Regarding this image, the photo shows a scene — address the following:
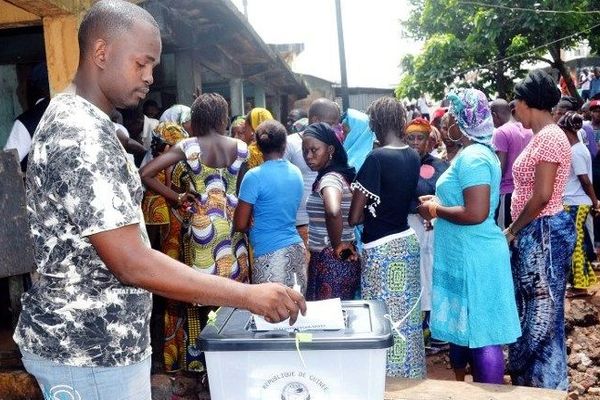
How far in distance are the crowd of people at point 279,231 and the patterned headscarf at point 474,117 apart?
0.01m

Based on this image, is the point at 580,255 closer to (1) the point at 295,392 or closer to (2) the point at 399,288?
(2) the point at 399,288

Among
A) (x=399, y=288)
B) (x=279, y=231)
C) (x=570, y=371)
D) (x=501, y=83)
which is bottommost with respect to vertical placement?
(x=570, y=371)

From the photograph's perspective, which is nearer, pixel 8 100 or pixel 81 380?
pixel 81 380

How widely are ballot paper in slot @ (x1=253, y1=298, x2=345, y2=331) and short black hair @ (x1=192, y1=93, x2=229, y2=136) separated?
86.4 inches

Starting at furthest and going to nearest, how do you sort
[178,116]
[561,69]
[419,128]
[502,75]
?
[502,75], [561,69], [178,116], [419,128]

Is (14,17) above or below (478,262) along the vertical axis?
above

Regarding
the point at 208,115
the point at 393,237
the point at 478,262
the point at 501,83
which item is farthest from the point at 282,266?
the point at 501,83

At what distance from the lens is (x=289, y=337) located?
1651 mm

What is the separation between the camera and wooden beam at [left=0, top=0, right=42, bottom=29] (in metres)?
3.79

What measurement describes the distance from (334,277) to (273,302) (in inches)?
78.8

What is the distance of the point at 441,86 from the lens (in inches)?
638

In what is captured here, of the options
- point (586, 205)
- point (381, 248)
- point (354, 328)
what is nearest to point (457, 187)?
point (381, 248)

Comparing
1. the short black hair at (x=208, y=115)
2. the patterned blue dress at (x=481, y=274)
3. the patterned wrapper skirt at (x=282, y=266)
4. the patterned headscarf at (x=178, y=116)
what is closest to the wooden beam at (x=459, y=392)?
the patterned blue dress at (x=481, y=274)

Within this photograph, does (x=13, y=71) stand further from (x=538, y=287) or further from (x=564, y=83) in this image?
(x=564, y=83)
